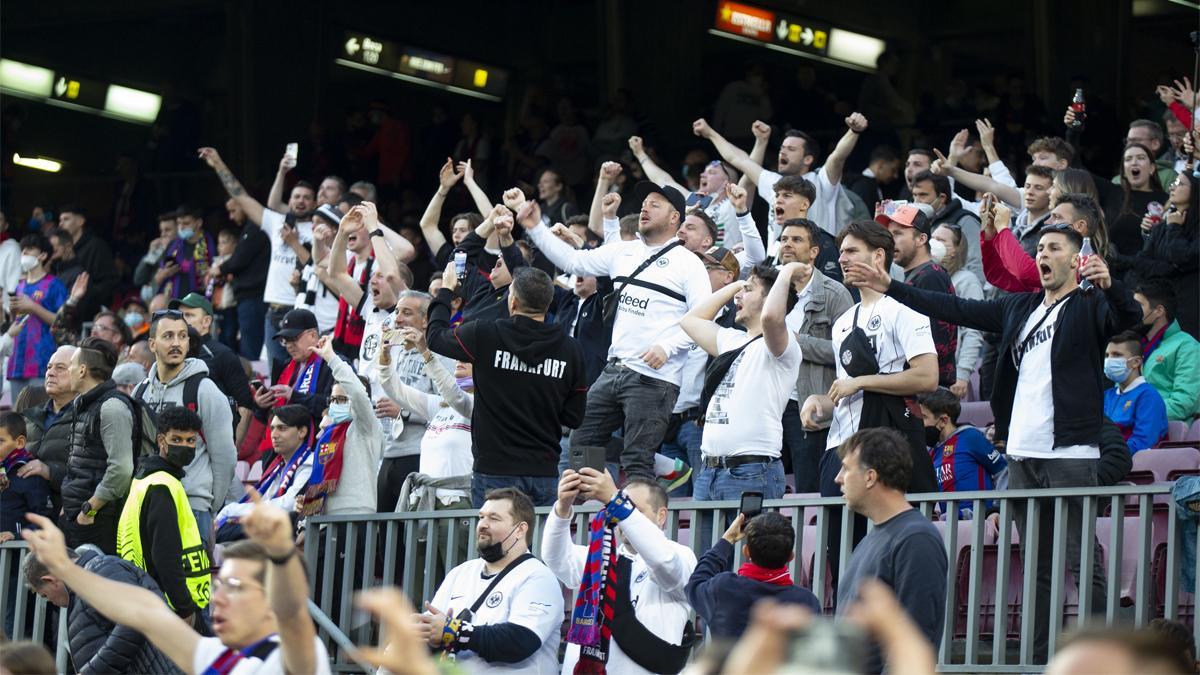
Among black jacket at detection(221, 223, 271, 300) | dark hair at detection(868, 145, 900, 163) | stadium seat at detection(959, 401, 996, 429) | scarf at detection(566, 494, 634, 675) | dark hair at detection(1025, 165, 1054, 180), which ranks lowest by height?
scarf at detection(566, 494, 634, 675)

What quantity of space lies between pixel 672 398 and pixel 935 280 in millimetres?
1577

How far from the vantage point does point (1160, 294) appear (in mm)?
10570

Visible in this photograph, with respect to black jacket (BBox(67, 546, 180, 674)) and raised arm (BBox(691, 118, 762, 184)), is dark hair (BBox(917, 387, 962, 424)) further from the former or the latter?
black jacket (BBox(67, 546, 180, 674))

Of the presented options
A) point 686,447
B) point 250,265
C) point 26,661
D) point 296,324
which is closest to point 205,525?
point 296,324

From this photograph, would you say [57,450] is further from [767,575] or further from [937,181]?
[937,181]

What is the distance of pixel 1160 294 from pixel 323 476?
4870 mm

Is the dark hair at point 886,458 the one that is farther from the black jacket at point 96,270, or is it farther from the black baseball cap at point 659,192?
the black jacket at point 96,270

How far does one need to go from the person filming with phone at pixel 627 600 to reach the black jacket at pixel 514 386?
1363 mm

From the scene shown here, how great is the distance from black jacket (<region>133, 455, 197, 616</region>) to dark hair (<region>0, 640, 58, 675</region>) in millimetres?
3565

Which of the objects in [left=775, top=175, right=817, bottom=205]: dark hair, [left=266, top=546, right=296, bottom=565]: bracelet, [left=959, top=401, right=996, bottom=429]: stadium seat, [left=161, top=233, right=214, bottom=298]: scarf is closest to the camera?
[left=266, top=546, right=296, bottom=565]: bracelet

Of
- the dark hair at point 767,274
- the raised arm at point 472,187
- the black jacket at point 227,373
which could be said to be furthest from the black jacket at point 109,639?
the raised arm at point 472,187

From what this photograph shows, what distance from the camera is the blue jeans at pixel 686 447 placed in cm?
1032

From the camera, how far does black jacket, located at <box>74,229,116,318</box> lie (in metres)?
17.4

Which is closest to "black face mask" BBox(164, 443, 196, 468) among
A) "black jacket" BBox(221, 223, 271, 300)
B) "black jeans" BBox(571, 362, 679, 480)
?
"black jeans" BBox(571, 362, 679, 480)
